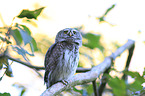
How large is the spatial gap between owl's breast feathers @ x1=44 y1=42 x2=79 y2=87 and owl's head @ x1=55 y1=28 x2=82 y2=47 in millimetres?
200

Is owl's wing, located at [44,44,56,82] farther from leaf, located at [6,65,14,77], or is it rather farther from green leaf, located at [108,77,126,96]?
green leaf, located at [108,77,126,96]

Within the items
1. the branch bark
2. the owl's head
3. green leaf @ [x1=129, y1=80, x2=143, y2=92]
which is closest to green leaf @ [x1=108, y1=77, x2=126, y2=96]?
green leaf @ [x1=129, y1=80, x2=143, y2=92]

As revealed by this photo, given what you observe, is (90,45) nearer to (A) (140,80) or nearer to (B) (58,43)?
(B) (58,43)

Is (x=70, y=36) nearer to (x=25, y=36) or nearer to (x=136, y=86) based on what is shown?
(x=25, y=36)

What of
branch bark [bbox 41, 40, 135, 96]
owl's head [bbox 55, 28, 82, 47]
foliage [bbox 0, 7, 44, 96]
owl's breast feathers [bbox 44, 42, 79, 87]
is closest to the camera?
foliage [bbox 0, 7, 44, 96]

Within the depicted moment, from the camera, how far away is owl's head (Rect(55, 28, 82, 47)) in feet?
9.86

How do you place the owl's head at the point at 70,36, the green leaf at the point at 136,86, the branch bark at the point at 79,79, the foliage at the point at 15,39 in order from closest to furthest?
the green leaf at the point at 136,86 → the foliage at the point at 15,39 → the branch bark at the point at 79,79 → the owl's head at the point at 70,36

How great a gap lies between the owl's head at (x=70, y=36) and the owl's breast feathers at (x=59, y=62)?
0.20 metres

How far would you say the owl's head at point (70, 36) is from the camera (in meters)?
3.00

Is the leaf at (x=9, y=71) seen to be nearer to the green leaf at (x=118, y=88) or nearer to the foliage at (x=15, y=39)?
the foliage at (x=15, y=39)

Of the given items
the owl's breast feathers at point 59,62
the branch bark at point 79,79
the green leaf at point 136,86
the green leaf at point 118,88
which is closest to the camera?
the green leaf at point 118,88

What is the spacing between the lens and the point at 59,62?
269cm

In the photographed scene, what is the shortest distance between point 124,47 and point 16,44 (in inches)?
113

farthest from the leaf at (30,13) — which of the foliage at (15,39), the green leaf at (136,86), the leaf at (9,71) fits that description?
the green leaf at (136,86)
